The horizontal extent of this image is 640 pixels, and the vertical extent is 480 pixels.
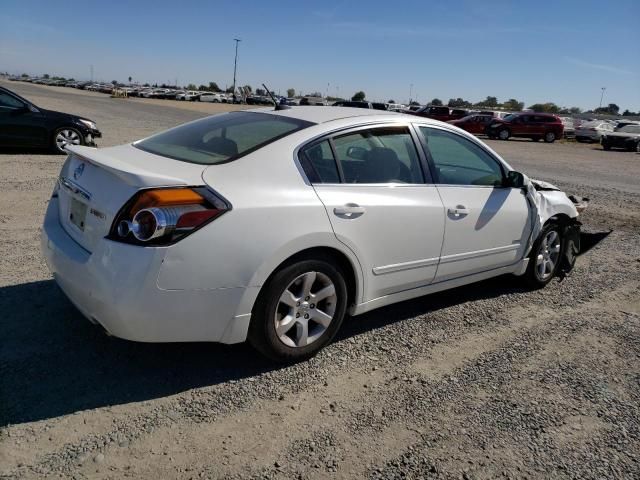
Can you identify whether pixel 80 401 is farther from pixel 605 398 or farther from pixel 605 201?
pixel 605 201

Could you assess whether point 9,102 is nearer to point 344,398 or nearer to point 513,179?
point 513,179

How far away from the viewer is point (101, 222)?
291 cm

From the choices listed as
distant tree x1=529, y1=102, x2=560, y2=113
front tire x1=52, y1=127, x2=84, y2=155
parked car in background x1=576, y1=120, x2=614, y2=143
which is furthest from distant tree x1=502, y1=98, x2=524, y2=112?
front tire x1=52, y1=127, x2=84, y2=155

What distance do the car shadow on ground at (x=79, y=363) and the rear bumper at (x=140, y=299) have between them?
0.37m

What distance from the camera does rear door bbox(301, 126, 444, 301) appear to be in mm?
3375

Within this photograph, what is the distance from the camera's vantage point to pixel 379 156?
378 centimetres

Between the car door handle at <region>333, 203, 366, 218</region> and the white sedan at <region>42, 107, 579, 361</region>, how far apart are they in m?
0.01

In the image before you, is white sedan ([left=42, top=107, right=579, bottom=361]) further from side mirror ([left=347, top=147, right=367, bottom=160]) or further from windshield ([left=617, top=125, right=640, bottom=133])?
windshield ([left=617, top=125, right=640, bottom=133])

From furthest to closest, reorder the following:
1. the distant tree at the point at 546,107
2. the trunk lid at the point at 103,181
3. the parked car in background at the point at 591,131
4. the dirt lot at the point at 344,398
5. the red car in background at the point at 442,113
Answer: the distant tree at the point at 546,107
the red car in background at the point at 442,113
the parked car in background at the point at 591,131
the trunk lid at the point at 103,181
the dirt lot at the point at 344,398

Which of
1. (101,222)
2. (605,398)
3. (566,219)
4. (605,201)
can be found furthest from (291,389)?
(605,201)

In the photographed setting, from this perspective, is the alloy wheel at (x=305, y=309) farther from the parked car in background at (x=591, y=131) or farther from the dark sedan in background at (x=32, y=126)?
the parked car in background at (x=591, y=131)

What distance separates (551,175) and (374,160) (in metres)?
12.5

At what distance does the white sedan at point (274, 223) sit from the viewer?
278cm

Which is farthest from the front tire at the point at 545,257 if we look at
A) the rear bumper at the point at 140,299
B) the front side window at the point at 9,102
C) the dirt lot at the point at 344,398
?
the front side window at the point at 9,102
